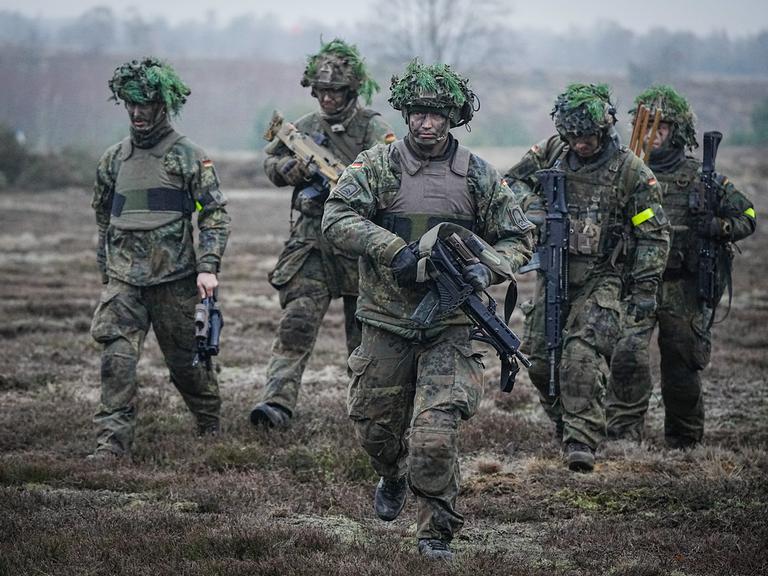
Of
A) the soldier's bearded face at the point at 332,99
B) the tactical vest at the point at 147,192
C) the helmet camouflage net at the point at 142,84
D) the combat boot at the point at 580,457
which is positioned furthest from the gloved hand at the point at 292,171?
the combat boot at the point at 580,457

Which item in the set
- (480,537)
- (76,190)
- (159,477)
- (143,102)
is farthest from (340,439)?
(76,190)

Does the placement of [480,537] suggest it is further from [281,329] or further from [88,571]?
[281,329]

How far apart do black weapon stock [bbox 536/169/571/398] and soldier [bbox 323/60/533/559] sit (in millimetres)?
1598

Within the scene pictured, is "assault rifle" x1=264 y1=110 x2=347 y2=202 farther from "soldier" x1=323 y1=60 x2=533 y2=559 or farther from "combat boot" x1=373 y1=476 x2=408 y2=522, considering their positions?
"combat boot" x1=373 y1=476 x2=408 y2=522

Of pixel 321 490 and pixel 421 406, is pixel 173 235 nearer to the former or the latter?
pixel 321 490

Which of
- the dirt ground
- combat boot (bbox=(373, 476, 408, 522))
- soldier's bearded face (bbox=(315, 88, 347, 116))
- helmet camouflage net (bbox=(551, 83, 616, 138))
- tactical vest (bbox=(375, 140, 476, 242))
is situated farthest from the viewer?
soldier's bearded face (bbox=(315, 88, 347, 116))

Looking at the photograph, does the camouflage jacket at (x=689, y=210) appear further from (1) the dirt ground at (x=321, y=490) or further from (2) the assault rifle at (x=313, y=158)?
(2) the assault rifle at (x=313, y=158)

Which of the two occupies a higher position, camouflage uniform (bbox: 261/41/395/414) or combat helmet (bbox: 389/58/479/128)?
combat helmet (bbox: 389/58/479/128)

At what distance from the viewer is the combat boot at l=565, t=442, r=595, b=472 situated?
24.0 ft

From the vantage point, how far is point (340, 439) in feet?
26.4

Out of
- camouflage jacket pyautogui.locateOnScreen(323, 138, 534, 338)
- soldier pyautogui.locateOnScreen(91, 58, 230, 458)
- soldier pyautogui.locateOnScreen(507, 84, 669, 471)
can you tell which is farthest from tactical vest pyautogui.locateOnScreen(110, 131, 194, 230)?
soldier pyautogui.locateOnScreen(507, 84, 669, 471)

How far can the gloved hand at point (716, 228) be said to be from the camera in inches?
328

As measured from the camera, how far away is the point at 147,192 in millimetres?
7703

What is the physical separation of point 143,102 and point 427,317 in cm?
307
